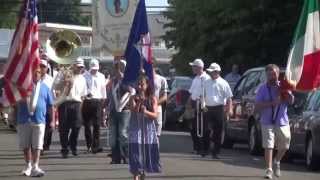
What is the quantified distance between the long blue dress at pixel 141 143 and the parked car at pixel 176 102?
15551mm

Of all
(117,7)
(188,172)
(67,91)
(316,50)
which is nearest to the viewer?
(316,50)

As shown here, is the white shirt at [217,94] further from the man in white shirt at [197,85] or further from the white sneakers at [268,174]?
the white sneakers at [268,174]

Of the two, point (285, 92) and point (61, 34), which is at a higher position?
point (61, 34)

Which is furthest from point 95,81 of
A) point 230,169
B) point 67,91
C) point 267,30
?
point 267,30

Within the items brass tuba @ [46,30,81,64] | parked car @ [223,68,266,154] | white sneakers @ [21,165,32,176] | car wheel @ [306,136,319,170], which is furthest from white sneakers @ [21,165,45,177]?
brass tuba @ [46,30,81,64]

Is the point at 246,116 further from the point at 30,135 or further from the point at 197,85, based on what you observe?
the point at 30,135

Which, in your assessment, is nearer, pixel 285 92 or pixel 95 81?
pixel 285 92

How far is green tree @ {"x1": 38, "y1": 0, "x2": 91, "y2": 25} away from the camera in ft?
276

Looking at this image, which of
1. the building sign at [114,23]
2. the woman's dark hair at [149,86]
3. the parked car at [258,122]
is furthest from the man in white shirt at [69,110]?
the woman's dark hair at [149,86]

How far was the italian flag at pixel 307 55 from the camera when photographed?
1519 cm

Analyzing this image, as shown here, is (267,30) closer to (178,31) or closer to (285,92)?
(178,31)

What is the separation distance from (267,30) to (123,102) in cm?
1546

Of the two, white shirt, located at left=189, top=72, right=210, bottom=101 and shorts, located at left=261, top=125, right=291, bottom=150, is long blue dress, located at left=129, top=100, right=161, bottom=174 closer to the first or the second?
shorts, located at left=261, top=125, right=291, bottom=150

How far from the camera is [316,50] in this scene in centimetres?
1528
